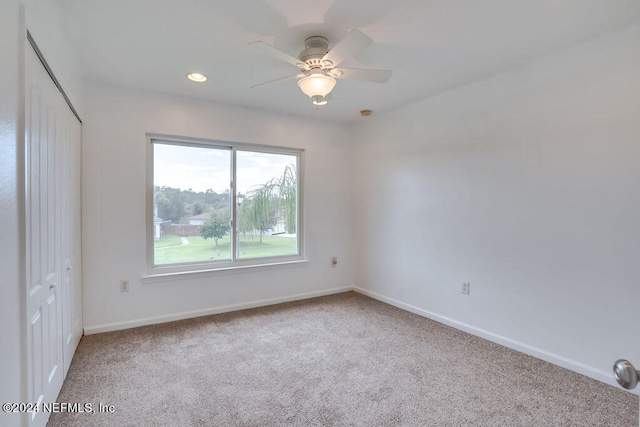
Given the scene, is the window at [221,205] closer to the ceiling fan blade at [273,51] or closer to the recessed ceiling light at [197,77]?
the recessed ceiling light at [197,77]

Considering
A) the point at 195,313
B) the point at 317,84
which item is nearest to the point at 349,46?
the point at 317,84

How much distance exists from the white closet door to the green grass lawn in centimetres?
115

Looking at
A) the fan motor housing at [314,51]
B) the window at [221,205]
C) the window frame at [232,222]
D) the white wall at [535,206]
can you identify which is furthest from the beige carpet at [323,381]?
the fan motor housing at [314,51]

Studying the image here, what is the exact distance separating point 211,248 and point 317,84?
2.42m

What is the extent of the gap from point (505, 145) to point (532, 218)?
2.28 ft

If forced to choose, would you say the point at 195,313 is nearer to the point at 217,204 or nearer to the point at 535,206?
the point at 217,204

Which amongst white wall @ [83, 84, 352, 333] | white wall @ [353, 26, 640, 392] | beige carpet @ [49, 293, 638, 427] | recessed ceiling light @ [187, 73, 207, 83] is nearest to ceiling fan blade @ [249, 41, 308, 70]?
recessed ceiling light @ [187, 73, 207, 83]

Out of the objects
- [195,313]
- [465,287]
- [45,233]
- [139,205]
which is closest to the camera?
[45,233]

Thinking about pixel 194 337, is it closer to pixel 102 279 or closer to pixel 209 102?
pixel 102 279

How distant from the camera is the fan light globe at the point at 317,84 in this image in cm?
224

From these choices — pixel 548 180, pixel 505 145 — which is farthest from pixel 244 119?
pixel 548 180

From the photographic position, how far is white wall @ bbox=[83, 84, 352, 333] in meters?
3.10

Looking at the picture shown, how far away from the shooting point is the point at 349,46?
6.33 feet

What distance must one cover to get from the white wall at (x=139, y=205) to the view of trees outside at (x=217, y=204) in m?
0.21
